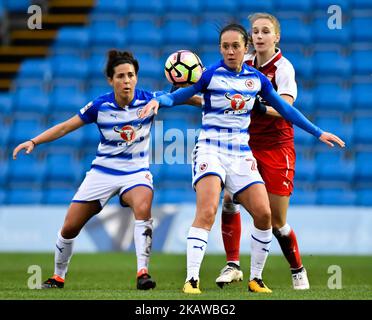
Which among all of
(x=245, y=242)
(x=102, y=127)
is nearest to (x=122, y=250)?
(x=245, y=242)

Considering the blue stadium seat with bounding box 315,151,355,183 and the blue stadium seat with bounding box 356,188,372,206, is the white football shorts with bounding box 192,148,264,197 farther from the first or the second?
the blue stadium seat with bounding box 315,151,355,183

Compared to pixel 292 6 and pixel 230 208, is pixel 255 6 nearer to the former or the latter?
pixel 292 6

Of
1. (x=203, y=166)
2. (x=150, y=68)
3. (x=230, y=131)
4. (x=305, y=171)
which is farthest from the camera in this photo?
(x=150, y=68)

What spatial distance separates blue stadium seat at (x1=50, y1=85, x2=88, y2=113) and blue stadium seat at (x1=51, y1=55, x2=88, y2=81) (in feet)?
0.88

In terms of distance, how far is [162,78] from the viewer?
15977 millimetres

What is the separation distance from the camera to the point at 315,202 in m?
14.4

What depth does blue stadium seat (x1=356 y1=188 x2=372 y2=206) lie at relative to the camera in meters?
14.4

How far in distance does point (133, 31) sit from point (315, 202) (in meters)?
4.85

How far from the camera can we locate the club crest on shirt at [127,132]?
743cm

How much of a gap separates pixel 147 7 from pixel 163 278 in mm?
8943

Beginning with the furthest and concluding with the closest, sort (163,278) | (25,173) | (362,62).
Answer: (362,62)
(25,173)
(163,278)

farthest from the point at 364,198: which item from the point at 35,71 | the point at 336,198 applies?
the point at 35,71

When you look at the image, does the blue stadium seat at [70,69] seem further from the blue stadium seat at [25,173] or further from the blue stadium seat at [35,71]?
the blue stadium seat at [25,173]
